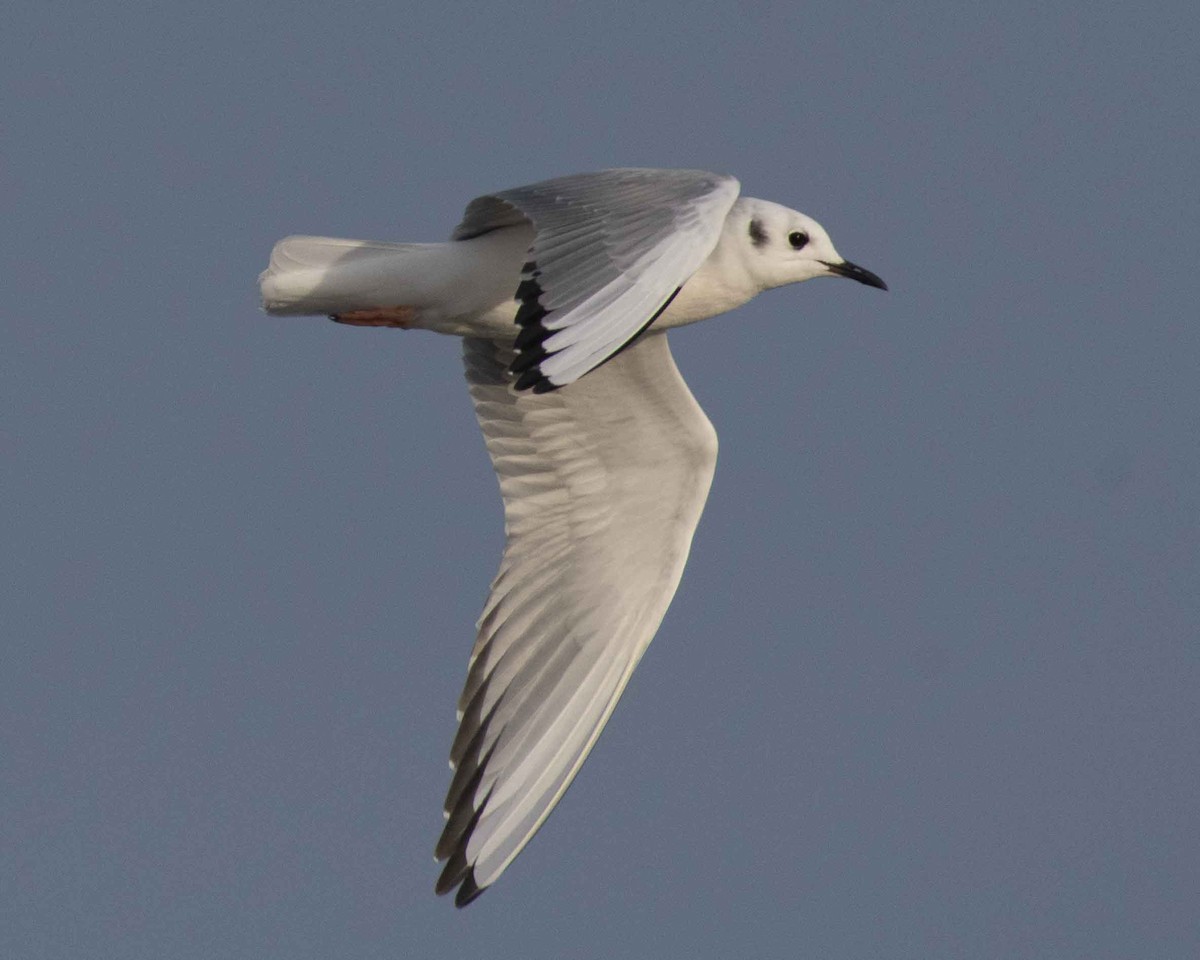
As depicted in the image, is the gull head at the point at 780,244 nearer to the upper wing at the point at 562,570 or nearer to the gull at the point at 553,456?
the gull at the point at 553,456

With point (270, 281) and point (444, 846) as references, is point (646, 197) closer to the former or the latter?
point (270, 281)

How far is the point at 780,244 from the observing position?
7.61m

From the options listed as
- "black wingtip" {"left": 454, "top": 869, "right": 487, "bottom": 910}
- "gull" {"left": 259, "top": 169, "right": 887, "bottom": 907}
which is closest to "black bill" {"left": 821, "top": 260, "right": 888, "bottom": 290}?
"gull" {"left": 259, "top": 169, "right": 887, "bottom": 907}

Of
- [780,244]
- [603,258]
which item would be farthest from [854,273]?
[603,258]

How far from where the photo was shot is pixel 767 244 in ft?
24.9

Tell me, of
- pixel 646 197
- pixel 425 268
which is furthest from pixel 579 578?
pixel 646 197

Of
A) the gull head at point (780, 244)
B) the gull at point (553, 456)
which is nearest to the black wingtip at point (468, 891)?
the gull at point (553, 456)

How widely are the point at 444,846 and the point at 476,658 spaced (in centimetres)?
69

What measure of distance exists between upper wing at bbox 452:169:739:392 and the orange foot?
0.84 metres

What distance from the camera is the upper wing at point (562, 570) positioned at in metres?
7.95

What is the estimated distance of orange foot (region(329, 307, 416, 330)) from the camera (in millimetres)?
7496

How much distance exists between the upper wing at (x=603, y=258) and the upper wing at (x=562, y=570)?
151cm

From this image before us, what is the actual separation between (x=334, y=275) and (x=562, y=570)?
155 centimetres

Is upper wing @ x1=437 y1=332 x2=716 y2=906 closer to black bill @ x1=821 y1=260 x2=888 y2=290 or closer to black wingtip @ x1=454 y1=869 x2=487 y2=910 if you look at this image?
black wingtip @ x1=454 y1=869 x2=487 y2=910
